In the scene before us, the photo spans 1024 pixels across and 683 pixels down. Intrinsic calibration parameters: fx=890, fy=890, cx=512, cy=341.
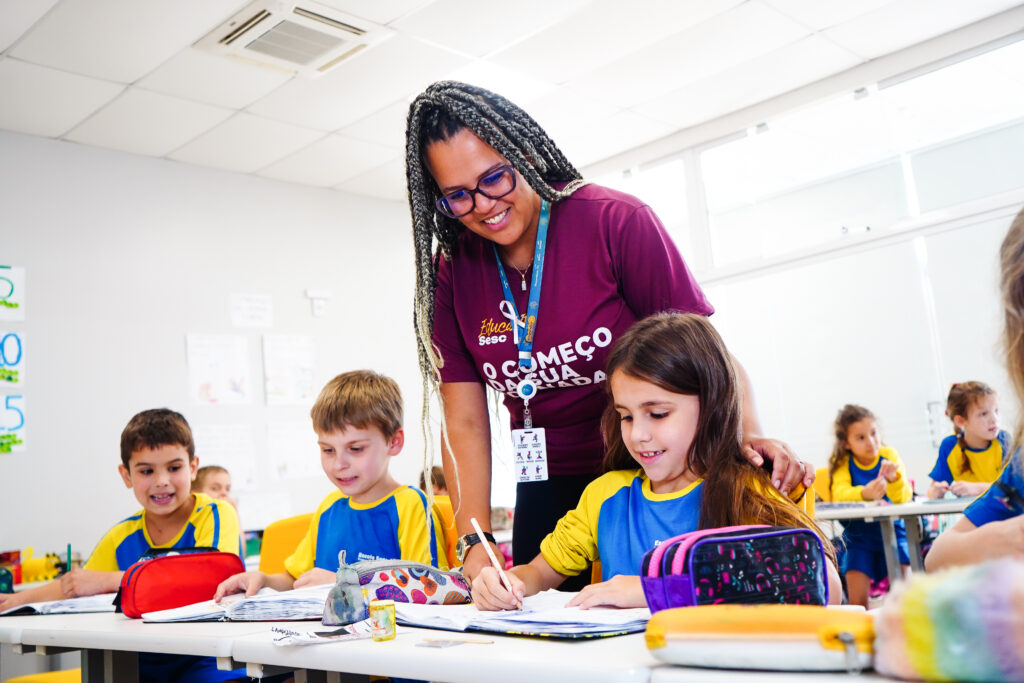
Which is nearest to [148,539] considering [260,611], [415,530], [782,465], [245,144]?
[415,530]

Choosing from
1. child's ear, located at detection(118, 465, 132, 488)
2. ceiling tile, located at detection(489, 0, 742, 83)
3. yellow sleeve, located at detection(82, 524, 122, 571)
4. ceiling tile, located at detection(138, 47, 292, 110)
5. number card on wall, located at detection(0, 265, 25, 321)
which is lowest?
yellow sleeve, located at detection(82, 524, 122, 571)

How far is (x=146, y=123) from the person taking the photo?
4.52m

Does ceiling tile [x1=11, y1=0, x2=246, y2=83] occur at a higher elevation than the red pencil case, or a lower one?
higher

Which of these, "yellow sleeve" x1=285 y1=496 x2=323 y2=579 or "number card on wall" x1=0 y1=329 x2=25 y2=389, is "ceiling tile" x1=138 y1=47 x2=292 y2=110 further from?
"yellow sleeve" x1=285 y1=496 x2=323 y2=579

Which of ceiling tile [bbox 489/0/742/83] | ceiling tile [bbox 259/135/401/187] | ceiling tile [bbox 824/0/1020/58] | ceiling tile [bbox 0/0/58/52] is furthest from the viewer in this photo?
ceiling tile [bbox 259/135/401/187]

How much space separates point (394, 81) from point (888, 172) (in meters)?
2.83

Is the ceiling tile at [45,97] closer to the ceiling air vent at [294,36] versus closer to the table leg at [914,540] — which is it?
the ceiling air vent at [294,36]

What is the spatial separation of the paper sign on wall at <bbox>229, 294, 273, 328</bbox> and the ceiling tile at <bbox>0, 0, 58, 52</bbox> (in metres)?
1.87

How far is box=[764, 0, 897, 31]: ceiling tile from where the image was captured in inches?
157

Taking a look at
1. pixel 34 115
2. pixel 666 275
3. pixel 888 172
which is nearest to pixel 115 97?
pixel 34 115

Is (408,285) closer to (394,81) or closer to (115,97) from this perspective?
(394,81)

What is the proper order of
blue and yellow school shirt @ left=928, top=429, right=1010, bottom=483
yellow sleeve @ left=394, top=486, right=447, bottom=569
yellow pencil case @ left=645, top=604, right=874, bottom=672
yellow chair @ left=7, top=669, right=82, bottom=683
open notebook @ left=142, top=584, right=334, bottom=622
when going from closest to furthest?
yellow pencil case @ left=645, top=604, right=874, bottom=672
open notebook @ left=142, top=584, right=334, bottom=622
yellow sleeve @ left=394, top=486, right=447, bottom=569
yellow chair @ left=7, top=669, right=82, bottom=683
blue and yellow school shirt @ left=928, top=429, right=1010, bottom=483

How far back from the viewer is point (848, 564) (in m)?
4.35

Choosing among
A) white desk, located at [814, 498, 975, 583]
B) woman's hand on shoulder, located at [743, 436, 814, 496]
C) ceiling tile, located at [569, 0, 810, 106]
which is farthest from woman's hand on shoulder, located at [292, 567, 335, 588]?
ceiling tile, located at [569, 0, 810, 106]
